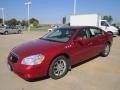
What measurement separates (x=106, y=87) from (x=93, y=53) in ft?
7.37

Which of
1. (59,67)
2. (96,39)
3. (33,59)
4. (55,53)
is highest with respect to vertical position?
(96,39)

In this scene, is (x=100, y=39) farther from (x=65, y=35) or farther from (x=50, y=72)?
(x=50, y=72)

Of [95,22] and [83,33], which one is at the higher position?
[95,22]

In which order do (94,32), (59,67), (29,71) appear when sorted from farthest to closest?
(94,32) < (59,67) < (29,71)

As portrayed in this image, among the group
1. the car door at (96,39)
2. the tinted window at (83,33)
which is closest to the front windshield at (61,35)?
the tinted window at (83,33)

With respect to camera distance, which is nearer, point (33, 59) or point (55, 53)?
point (33, 59)

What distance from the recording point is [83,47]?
5.65 meters

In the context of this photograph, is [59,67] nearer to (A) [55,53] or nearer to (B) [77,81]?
(A) [55,53]

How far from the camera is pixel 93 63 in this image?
6445 millimetres

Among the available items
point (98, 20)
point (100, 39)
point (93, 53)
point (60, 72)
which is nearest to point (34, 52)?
point (60, 72)

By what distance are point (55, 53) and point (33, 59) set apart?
653mm

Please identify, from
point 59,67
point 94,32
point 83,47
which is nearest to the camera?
point 59,67

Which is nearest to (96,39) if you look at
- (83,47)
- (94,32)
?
(94,32)

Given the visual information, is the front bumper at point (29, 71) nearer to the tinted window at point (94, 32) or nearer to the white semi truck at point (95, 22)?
the tinted window at point (94, 32)
